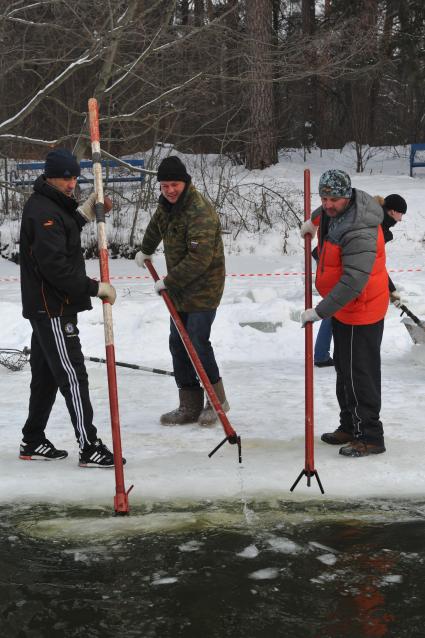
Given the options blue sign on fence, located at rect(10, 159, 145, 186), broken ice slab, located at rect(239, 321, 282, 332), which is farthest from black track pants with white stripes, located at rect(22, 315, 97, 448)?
blue sign on fence, located at rect(10, 159, 145, 186)

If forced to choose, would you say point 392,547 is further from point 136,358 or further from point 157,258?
point 157,258

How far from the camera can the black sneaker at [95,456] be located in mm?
5242

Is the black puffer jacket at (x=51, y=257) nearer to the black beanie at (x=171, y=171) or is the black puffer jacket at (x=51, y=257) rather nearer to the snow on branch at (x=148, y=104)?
the black beanie at (x=171, y=171)

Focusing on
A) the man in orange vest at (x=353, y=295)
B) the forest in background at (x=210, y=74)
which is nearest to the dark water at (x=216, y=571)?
the man in orange vest at (x=353, y=295)

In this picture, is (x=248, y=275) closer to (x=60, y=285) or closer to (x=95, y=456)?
(x=95, y=456)

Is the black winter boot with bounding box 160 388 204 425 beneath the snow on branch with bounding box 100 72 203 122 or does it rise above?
beneath

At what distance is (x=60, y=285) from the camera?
4.94m

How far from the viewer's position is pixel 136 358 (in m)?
8.59

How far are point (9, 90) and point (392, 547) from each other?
16.4 metres

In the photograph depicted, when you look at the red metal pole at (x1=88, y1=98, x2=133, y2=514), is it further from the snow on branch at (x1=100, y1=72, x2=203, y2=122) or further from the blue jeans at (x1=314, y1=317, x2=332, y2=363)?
the snow on branch at (x1=100, y1=72, x2=203, y2=122)

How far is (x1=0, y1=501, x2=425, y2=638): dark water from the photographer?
11.0 feet

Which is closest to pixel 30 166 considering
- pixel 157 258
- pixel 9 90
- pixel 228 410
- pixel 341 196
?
pixel 9 90

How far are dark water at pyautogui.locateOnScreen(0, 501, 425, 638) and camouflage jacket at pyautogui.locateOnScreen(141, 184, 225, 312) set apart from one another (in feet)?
5.63

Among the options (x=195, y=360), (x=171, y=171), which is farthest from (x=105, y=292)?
(x=171, y=171)
